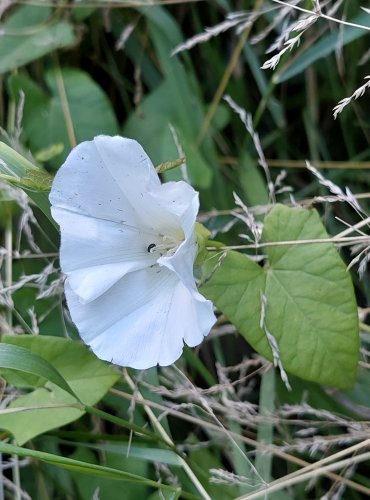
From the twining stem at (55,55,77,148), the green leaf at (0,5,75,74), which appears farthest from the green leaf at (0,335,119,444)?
the green leaf at (0,5,75,74)

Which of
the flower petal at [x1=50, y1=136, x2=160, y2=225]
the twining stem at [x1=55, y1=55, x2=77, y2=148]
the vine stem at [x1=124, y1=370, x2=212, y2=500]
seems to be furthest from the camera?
the twining stem at [x1=55, y1=55, x2=77, y2=148]

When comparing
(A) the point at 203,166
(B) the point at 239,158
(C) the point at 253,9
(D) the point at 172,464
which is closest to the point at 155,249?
(D) the point at 172,464

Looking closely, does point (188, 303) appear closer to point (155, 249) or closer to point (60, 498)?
point (155, 249)

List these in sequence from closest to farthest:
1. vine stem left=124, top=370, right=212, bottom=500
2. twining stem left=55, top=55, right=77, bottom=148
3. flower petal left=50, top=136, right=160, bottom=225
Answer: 1. flower petal left=50, top=136, right=160, bottom=225
2. vine stem left=124, top=370, right=212, bottom=500
3. twining stem left=55, top=55, right=77, bottom=148

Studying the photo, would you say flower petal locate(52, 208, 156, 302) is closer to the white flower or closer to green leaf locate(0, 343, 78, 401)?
the white flower

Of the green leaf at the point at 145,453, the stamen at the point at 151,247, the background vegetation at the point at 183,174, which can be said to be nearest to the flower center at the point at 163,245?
the stamen at the point at 151,247

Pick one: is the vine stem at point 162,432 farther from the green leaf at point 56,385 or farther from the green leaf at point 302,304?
the green leaf at point 302,304
